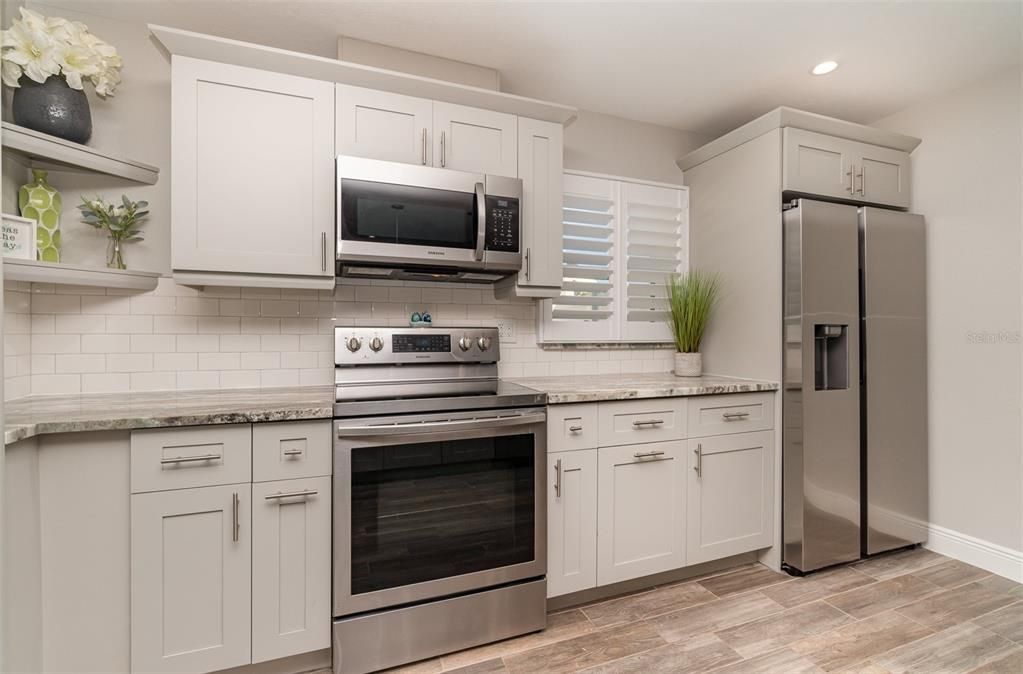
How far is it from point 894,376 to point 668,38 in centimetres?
217

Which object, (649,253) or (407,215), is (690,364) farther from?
(407,215)

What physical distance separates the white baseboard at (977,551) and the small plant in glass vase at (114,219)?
4394 millimetres

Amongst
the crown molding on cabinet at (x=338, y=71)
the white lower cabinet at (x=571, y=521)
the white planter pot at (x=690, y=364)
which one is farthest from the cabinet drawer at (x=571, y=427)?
the crown molding on cabinet at (x=338, y=71)

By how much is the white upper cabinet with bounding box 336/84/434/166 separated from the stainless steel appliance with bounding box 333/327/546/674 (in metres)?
0.82

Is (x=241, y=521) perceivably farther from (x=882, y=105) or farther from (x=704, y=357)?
(x=882, y=105)

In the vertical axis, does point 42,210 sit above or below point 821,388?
above

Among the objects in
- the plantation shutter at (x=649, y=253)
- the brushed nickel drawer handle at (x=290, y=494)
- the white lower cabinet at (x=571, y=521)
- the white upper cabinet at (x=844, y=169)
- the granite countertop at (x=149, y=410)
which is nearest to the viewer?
the granite countertop at (x=149, y=410)

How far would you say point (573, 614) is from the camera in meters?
2.32

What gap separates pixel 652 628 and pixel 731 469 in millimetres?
889

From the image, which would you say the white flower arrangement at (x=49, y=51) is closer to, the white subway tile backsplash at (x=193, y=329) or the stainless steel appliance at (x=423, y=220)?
the white subway tile backsplash at (x=193, y=329)

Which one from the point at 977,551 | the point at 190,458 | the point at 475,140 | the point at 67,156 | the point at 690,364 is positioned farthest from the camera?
the point at 690,364

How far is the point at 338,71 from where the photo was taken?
2.14m

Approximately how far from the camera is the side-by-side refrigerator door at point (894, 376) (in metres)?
2.76

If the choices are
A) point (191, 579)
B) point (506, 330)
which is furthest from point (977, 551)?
point (191, 579)
